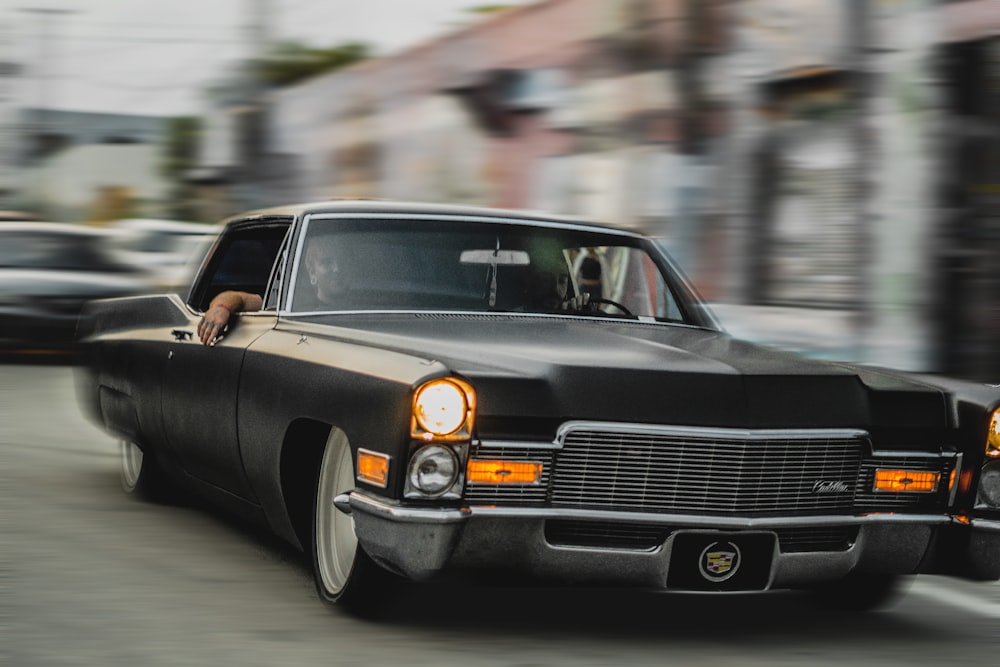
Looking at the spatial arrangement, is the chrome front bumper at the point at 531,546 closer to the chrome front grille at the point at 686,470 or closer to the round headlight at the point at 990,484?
the chrome front grille at the point at 686,470

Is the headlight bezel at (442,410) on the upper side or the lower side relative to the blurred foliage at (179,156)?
upper

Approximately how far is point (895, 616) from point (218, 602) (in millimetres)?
2419

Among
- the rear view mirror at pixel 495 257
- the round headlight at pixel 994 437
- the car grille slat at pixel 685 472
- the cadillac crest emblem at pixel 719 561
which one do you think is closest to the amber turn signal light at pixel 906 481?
the car grille slat at pixel 685 472

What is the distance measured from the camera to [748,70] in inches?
599

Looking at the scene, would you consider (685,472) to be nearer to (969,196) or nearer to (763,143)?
(969,196)

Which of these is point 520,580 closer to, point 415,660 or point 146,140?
point 415,660

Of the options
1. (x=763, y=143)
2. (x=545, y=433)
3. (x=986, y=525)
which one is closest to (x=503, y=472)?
(x=545, y=433)

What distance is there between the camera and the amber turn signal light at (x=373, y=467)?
488 cm

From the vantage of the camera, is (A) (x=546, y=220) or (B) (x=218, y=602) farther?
(A) (x=546, y=220)

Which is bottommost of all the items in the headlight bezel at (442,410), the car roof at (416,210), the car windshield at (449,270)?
the headlight bezel at (442,410)

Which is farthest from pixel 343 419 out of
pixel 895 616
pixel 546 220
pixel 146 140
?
pixel 146 140

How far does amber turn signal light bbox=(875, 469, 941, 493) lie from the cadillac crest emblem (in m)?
0.57

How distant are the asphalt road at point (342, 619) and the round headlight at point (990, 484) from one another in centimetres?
49

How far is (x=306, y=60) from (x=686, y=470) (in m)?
30.7
